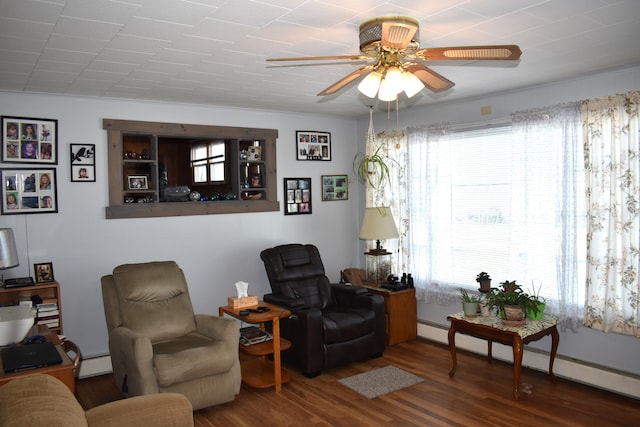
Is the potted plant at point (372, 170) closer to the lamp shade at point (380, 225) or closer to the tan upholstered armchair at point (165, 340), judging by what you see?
the lamp shade at point (380, 225)

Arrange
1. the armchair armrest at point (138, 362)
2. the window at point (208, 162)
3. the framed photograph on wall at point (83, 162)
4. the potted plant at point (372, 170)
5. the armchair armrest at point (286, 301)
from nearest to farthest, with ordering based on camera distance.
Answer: the armchair armrest at point (138, 362), the framed photograph on wall at point (83, 162), the armchair armrest at point (286, 301), the potted plant at point (372, 170), the window at point (208, 162)

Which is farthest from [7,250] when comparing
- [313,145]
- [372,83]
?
[313,145]

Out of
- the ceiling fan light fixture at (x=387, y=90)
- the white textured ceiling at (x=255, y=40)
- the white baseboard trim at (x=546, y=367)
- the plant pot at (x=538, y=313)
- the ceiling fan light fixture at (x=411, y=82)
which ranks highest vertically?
the white textured ceiling at (x=255, y=40)

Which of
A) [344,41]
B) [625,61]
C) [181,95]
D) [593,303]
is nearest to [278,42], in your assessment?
[344,41]

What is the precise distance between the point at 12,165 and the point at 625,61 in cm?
486

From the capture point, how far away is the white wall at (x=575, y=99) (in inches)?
152

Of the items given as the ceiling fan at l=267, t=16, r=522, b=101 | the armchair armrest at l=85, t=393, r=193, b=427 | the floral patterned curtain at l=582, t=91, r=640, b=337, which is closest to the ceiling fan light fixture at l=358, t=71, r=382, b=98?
the ceiling fan at l=267, t=16, r=522, b=101

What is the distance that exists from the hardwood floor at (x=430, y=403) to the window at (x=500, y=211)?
2.51 ft

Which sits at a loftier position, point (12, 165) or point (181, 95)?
point (181, 95)

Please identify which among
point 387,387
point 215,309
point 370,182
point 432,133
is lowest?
point 387,387

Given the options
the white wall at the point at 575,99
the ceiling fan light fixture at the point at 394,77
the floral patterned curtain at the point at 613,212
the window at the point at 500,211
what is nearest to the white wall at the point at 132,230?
the window at the point at 500,211

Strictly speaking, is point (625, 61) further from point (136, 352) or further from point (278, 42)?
point (136, 352)

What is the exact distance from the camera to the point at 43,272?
4.20 m

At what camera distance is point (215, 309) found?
513 centimetres
